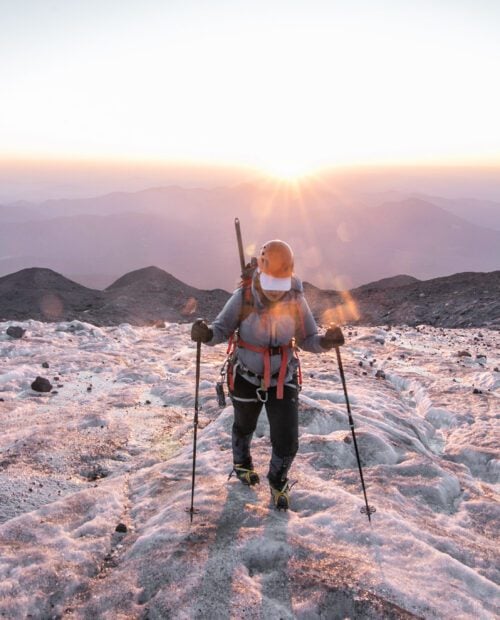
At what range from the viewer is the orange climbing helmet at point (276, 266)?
5391 mm

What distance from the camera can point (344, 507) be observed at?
5.86 metres

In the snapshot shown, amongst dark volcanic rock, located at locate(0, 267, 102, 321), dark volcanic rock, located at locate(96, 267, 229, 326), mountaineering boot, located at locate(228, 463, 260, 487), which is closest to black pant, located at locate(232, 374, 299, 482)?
mountaineering boot, located at locate(228, 463, 260, 487)

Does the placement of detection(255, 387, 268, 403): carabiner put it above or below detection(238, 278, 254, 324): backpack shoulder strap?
below

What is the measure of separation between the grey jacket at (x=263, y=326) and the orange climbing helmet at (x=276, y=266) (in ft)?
0.78

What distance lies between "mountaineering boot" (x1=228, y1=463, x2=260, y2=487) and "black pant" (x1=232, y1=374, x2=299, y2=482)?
1.56 feet

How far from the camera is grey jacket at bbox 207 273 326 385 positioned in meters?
5.61

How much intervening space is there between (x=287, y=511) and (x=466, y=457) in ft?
15.1

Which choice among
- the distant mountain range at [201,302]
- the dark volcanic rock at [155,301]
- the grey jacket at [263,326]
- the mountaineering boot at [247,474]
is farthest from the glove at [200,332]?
the dark volcanic rock at [155,301]

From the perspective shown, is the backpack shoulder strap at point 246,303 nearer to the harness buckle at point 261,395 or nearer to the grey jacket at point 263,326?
the grey jacket at point 263,326

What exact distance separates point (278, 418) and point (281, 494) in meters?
1.06

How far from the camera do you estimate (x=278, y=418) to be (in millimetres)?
5637

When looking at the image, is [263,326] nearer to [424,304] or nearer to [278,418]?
[278,418]

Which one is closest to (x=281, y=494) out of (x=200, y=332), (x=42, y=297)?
(x=200, y=332)

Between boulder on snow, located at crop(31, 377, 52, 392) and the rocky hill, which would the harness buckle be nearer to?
boulder on snow, located at crop(31, 377, 52, 392)
